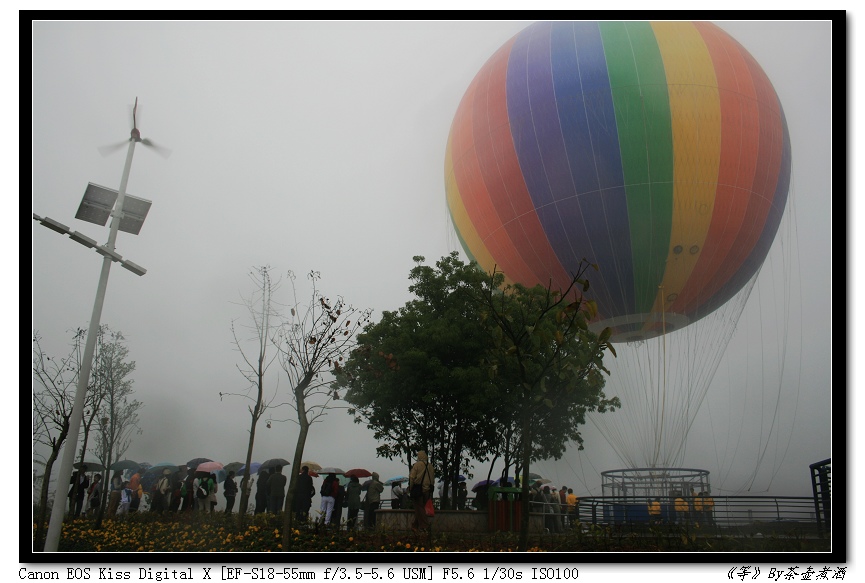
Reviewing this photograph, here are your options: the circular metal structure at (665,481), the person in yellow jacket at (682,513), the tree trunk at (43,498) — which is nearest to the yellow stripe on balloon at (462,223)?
the circular metal structure at (665,481)

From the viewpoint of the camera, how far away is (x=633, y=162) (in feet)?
48.2

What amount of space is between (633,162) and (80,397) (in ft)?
36.8

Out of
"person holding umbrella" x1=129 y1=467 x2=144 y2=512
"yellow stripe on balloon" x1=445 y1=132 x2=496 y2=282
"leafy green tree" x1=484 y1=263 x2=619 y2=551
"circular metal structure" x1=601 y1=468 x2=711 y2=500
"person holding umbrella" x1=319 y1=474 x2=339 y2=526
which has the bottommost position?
"person holding umbrella" x1=129 y1=467 x2=144 y2=512

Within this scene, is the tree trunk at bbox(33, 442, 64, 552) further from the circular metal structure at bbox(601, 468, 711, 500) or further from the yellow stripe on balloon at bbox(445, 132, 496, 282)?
the yellow stripe on balloon at bbox(445, 132, 496, 282)

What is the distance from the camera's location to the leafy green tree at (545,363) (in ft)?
27.3

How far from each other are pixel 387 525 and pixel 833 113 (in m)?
8.66

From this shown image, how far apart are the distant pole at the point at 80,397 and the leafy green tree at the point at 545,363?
5.39 metres

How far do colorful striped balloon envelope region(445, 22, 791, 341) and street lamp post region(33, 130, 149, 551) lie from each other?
7810 millimetres

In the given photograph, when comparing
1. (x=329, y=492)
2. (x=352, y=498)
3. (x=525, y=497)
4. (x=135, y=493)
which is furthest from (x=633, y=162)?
(x=135, y=493)

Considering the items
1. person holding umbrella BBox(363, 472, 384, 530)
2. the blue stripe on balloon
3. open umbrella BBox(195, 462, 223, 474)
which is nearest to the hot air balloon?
the blue stripe on balloon

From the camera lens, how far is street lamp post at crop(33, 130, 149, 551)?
28.5ft

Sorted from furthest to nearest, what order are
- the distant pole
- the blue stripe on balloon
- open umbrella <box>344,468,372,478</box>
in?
open umbrella <box>344,468,372,478</box> → the blue stripe on balloon → the distant pole

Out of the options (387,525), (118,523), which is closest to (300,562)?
(387,525)

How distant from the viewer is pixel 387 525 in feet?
36.9
